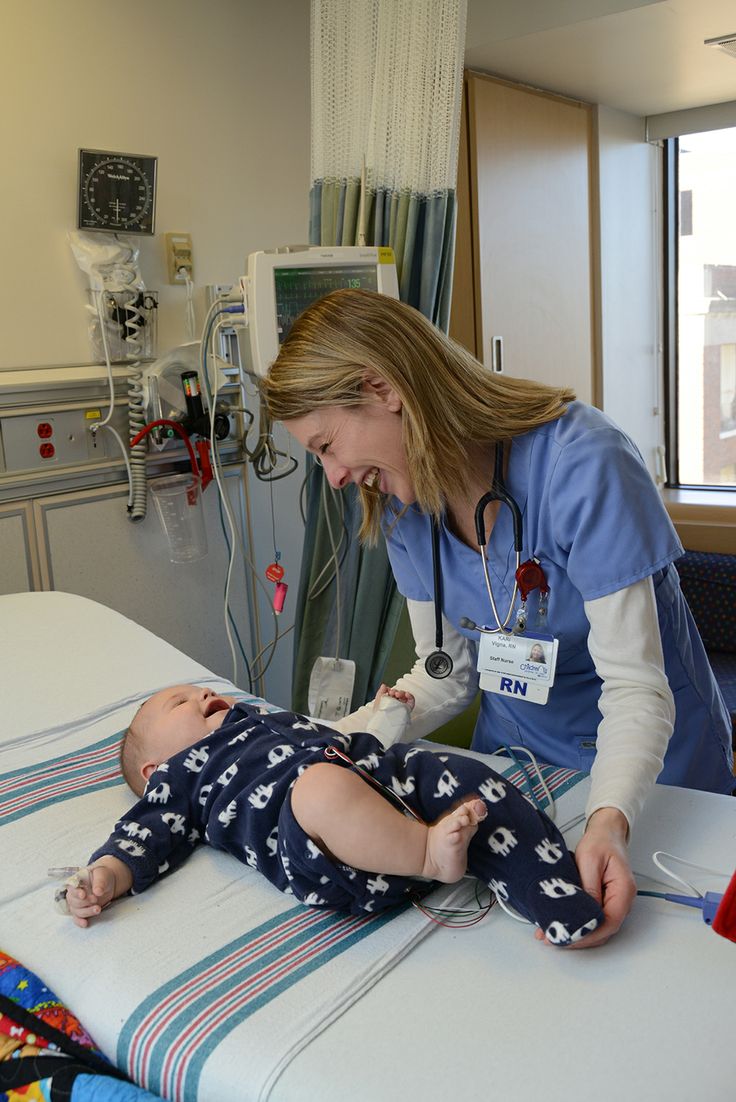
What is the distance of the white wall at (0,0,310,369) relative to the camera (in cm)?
255

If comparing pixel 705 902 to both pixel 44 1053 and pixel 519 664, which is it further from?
pixel 44 1053

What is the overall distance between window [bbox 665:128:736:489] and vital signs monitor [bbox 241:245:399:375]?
101 inches

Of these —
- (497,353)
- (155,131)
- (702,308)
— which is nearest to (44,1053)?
(155,131)

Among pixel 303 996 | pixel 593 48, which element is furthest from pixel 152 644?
pixel 593 48

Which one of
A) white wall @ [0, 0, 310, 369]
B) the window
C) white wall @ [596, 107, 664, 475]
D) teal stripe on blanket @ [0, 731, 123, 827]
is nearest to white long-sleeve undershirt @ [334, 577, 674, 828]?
teal stripe on blanket @ [0, 731, 123, 827]

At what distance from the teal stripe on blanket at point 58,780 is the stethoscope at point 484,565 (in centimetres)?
54

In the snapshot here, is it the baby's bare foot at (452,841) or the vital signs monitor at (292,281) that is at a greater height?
the vital signs monitor at (292,281)

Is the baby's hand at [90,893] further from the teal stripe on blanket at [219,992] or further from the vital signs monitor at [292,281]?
the vital signs monitor at [292,281]

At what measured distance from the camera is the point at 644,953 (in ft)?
3.44

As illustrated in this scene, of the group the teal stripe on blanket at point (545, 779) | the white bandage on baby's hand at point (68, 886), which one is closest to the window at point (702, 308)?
the teal stripe on blanket at point (545, 779)

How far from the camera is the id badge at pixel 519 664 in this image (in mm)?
1380

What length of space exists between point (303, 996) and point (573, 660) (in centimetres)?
67

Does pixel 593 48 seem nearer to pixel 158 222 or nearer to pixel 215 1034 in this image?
pixel 158 222

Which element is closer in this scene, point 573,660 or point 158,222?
point 573,660
